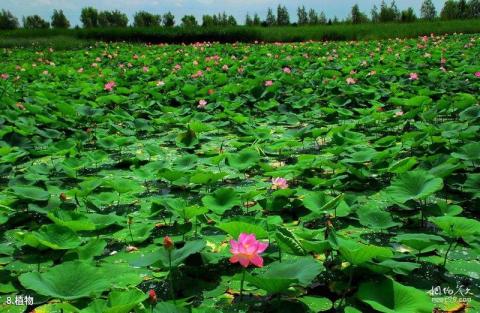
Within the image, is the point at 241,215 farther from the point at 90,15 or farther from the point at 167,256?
the point at 90,15

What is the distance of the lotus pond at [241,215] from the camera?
1.28m

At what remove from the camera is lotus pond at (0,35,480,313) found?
Answer: 128 cm

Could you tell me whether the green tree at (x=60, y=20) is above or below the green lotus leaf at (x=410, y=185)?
above

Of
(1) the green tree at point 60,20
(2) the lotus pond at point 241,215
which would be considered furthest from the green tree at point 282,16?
(2) the lotus pond at point 241,215

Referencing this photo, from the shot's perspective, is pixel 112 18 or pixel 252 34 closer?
pixel 252 34

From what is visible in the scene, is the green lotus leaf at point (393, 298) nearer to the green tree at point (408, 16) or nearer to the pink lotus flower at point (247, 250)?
the pink lotus flower at point (247, 250)

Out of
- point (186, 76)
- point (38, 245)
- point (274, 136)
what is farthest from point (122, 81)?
point (38, 245)

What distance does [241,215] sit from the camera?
1.92 m

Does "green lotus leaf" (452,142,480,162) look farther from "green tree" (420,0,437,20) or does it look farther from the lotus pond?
"green tree" (420,0,437,20)

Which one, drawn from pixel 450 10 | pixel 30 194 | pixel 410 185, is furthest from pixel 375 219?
pixel 450 10

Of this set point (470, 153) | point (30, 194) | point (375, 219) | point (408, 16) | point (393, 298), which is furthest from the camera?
point (408, 16)

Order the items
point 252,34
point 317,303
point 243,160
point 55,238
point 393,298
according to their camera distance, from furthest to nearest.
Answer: point 252,34 → point 243,160 → point 55,238 → point 317,303 → point 393,298

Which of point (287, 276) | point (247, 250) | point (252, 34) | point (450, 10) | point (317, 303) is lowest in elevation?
point (317, 303)

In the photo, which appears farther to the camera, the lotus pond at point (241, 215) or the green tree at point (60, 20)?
the green tree at point (60, 20)
